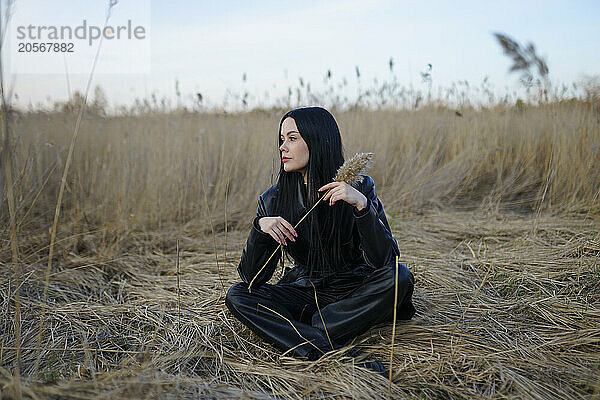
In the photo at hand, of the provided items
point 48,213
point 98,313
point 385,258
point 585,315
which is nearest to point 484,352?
point 385,258

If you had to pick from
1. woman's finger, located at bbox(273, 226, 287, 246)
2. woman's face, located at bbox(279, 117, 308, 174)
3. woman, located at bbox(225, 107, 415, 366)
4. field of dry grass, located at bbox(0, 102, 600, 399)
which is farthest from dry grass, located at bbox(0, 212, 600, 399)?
woman's face, located at bbox(279, 117, 308, 174)

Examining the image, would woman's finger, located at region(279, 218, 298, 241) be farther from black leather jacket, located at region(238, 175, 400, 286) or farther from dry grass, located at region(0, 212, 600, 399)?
dry grass, located at region(0, 212, 600, 399)

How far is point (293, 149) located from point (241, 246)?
1.47m

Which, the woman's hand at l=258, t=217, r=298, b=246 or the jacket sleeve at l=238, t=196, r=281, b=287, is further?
the jacket sleeve at l=238, t=196, r=281, b=287

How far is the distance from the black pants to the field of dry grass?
80mm

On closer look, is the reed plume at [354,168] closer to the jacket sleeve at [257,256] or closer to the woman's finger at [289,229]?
the woman's finger at [289,229]

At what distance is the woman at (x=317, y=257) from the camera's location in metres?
→ 1.51

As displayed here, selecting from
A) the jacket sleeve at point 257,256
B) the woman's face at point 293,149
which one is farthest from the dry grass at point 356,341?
the woman's face at point 293,149

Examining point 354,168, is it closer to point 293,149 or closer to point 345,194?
point 345,194

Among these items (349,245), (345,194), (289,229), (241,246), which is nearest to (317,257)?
(349,245)

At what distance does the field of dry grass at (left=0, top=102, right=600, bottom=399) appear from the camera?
137cm

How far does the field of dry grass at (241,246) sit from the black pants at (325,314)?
8 centimetres

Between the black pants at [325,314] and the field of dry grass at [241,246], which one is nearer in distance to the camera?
the field of dry grass at [241,246]

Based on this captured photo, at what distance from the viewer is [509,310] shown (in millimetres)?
1874
